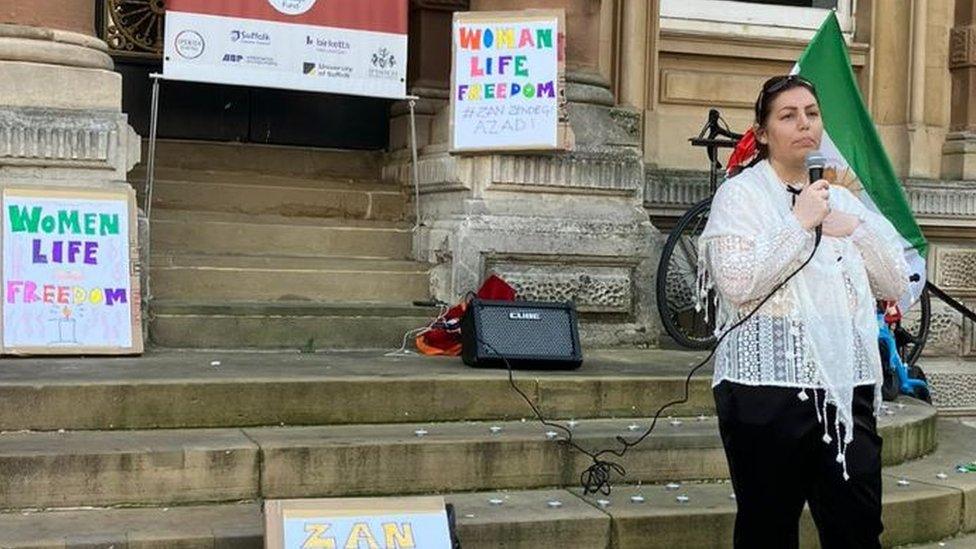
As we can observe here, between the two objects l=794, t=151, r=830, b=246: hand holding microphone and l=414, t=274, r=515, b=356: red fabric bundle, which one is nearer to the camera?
l=794, t=151, r=830, b=246: hand holding microphone

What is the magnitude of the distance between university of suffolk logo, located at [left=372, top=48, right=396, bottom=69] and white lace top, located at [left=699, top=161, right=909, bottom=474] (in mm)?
4527

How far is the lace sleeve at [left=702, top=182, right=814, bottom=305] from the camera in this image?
373 centimetres

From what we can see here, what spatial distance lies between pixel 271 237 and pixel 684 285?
2.68m

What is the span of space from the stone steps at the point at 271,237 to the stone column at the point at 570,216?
28 centimetres

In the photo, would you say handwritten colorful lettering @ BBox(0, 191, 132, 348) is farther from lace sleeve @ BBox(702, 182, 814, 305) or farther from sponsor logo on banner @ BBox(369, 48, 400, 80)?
lace sleeve @ BBox(702, 182, 814, 305)

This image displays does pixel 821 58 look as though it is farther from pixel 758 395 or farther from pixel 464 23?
pixel 758 395

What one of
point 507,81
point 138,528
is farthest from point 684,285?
point 138,528

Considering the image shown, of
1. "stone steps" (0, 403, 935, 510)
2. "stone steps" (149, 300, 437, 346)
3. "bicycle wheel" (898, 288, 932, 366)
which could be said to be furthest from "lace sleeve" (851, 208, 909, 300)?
"bicycle wheel" (898, 288, 932, 366)

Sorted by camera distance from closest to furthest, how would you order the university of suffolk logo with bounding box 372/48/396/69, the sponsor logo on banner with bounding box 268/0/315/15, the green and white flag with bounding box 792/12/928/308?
the green and white flag with bounding box 792/12/928/308, the sponsor logo on banner with bounding box 268/0/315/15, the university of suffolk logo with bounding box 372/48/396/69

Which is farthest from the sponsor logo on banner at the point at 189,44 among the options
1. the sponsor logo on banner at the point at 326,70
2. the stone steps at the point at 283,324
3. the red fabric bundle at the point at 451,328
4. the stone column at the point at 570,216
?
the red fabric bundle at the point at 451,328

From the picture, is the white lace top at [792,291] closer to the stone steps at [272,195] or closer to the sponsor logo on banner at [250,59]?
the sponsor logo on banner at [250,59]

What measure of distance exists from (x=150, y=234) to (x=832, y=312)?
5.23 meters

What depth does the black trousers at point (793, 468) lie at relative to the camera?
3830 mm

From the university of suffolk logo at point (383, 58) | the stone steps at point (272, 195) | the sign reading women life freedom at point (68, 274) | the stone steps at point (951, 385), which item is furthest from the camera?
the stone steps at point (951, 385)
